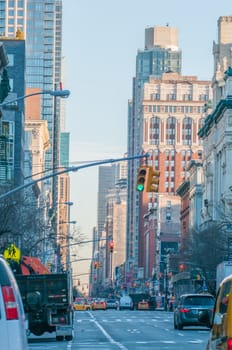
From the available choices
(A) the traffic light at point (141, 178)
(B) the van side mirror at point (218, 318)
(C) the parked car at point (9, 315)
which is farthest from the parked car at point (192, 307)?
(C) the parked car at point (9, 315)

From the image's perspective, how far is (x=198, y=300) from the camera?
5422 cm

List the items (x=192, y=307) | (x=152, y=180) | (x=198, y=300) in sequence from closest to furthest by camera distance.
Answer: (x=152, y=180) < (x=192, y=307) < (x=198, y=300)

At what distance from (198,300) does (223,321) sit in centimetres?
3715

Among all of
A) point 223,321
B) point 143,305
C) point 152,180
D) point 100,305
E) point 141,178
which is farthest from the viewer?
point 143,305

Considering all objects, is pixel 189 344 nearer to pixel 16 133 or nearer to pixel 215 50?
pixel 16 133

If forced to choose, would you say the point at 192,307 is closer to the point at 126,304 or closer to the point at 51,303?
the point at 51,303

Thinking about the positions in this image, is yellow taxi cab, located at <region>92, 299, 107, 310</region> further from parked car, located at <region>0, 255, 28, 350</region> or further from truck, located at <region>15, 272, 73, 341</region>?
parked car, located at <region>0, 255, 28, 350</region>

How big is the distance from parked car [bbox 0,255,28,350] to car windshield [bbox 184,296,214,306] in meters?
38.4

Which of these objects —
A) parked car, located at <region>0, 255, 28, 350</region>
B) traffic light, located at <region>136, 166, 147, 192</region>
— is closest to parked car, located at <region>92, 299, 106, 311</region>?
traffic light, located at <region>136, 166, 147, 192</region>

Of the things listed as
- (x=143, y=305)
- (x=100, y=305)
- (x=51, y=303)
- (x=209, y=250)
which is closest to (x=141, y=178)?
(x=51, y=303)

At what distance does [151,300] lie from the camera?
152 m

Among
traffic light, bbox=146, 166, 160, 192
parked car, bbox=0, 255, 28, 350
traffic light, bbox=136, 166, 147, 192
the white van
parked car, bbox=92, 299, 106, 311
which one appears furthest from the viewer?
the white van

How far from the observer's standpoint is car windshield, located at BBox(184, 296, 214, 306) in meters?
53.9

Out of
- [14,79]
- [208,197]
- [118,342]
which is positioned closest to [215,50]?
[208,197]
